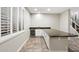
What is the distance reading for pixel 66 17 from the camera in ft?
6.63

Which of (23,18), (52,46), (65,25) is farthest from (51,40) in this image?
(23,18)

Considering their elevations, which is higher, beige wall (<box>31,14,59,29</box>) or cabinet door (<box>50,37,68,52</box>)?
beige wall (<box>31,14,59,29</box>)

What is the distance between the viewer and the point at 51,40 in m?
2.21

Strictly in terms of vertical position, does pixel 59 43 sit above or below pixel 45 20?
below

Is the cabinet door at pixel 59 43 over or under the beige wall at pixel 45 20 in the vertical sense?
under
